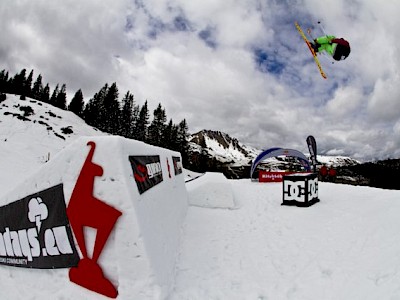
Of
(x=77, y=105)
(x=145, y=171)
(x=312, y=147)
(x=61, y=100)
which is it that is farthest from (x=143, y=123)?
(x=145, y=171)

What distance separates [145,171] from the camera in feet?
17.1

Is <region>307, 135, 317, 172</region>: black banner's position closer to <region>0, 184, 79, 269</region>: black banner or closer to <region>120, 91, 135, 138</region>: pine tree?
<region>0, 184, 79, 269</region>: black banner

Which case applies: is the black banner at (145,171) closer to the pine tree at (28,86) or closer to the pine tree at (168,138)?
the pine tree at (168,138)

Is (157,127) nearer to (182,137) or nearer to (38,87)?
(182,137)

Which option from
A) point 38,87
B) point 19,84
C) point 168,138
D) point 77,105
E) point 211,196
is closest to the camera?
point 211,196

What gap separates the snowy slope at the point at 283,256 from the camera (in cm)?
432

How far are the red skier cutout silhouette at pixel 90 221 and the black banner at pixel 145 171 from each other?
0.71 meters

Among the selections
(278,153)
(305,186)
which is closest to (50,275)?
(305,186)

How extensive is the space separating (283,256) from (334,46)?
12277 mm

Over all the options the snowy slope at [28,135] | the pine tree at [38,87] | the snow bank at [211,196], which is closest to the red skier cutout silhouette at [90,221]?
the snow bank at [211,196]

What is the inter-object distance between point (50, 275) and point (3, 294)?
118 cm

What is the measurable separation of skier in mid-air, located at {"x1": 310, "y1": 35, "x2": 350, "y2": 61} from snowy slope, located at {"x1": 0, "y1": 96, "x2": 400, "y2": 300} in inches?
298

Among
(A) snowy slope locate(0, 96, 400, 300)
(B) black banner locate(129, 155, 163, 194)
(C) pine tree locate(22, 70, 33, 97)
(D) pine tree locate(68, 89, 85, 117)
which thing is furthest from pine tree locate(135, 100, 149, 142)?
(B) black banner locate(129, 155, 163, 194)

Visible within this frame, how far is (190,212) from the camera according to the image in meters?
10.3
